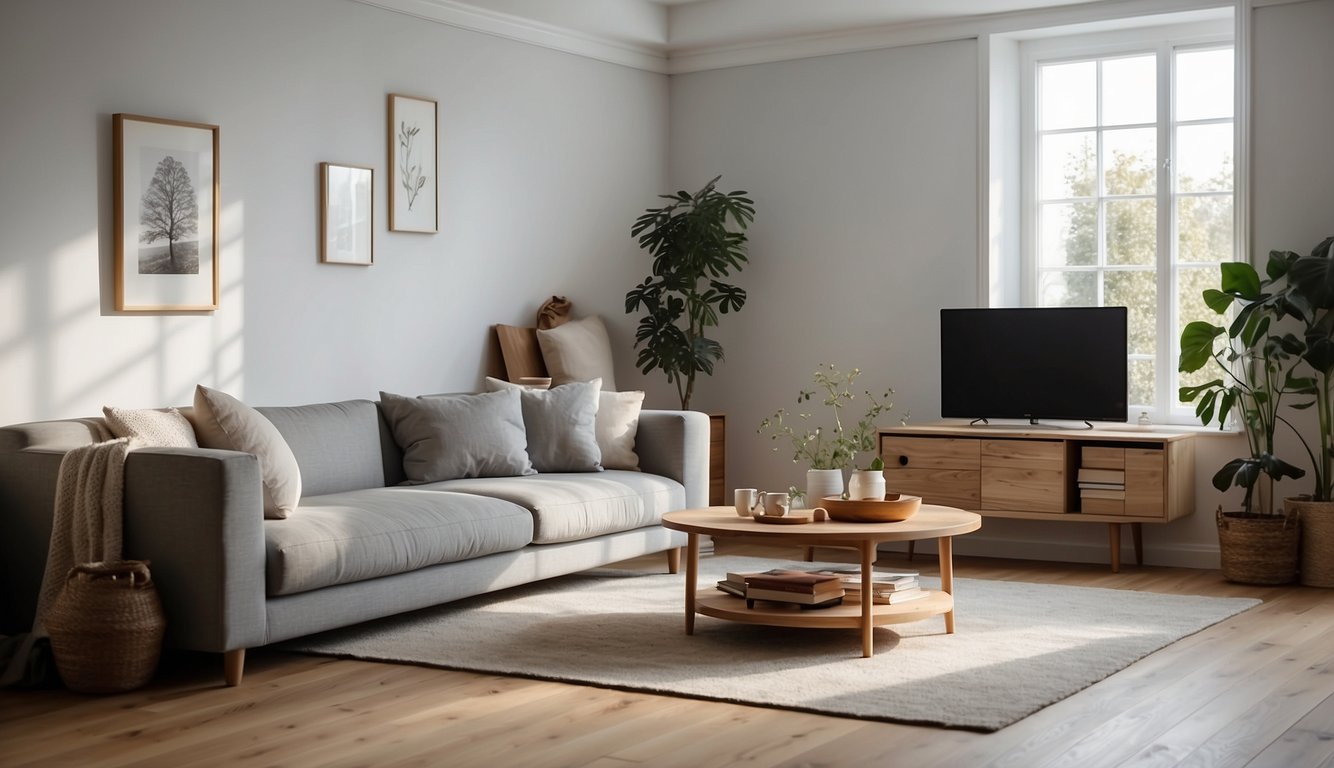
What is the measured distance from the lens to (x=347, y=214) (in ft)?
19.3

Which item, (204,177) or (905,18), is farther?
(905,18)

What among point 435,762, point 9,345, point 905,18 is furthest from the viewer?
point 905,18

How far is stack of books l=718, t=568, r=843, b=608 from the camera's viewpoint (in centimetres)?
445

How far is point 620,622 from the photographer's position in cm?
485

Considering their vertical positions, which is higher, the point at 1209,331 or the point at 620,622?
the point at 1209,331

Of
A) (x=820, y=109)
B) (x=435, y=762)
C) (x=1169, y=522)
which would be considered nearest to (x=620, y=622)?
(x=435, y=762)

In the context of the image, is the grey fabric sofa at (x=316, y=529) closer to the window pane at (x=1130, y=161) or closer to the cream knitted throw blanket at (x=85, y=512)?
the cream knitted throw blanket at (x=85, y=512)

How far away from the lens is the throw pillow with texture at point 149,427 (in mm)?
4293

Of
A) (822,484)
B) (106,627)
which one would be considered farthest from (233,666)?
(822,484)

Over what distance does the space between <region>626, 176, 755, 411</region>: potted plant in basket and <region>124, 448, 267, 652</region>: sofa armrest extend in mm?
3209

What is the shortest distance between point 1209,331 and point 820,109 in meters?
2.29

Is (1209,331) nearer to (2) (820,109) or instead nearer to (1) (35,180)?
(2) (820,109)

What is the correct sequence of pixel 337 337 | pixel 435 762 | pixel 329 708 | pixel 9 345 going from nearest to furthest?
pixel 435 762 < pixel 329 708 < pixel 9 345 < pixel 337 337

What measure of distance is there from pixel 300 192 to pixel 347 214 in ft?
0.85
